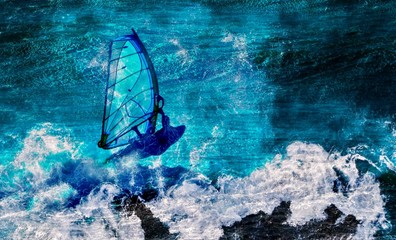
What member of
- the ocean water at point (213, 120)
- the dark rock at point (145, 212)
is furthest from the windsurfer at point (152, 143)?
the dark rock at point (145, 212)

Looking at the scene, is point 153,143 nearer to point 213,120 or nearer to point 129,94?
point 129,94

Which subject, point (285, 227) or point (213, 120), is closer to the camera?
point (285, 227)

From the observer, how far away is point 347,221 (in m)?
5.68

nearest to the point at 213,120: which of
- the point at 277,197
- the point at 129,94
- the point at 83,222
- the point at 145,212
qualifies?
the point at 129,94

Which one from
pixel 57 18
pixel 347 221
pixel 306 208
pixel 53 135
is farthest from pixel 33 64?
pixel 347 221

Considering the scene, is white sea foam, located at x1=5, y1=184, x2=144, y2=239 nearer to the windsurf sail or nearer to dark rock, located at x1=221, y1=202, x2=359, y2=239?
the windsurf sail

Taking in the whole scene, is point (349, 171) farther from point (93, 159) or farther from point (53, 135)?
point (53, 135)

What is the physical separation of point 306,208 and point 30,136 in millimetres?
3878

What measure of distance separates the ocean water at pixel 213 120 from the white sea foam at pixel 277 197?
0.05 feet

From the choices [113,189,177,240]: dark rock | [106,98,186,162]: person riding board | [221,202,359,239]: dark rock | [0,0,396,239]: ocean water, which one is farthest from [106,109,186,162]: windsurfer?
[221,202,359,239]: dark rock

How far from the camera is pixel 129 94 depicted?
6.02 meters

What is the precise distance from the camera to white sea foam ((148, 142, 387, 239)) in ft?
18.8

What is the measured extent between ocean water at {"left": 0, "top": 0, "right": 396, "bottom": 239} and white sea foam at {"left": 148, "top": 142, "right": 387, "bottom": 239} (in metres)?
0.01

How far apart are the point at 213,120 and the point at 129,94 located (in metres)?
1.25
